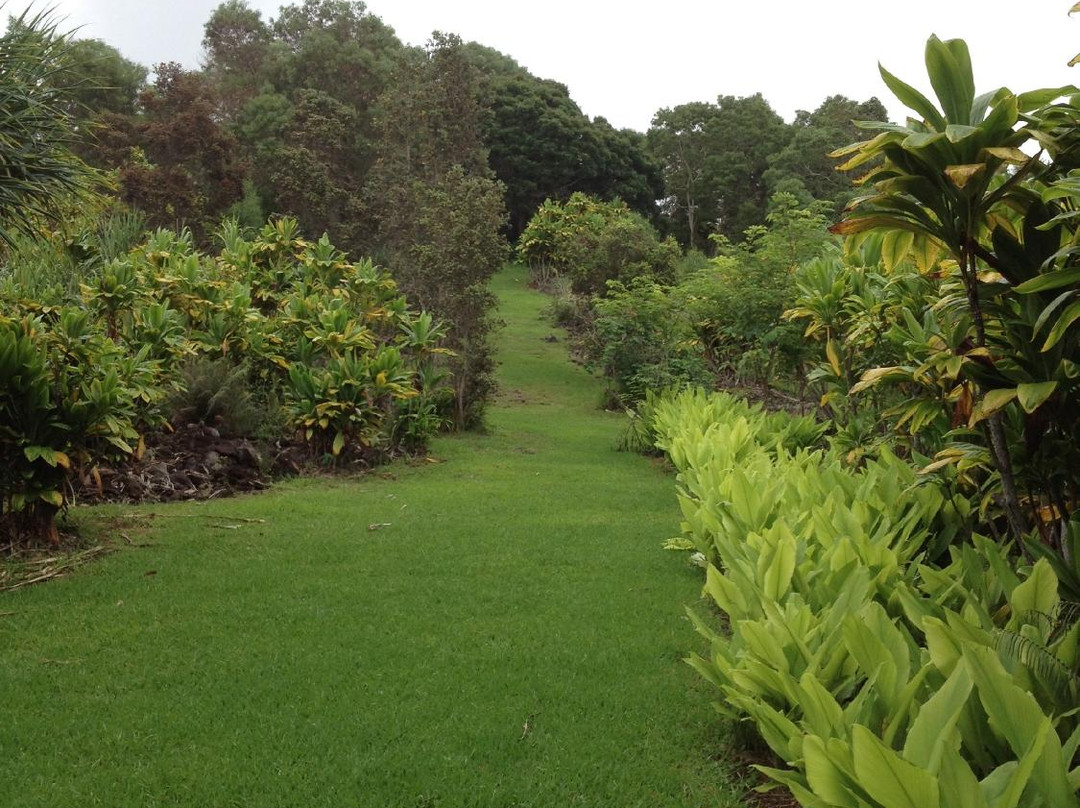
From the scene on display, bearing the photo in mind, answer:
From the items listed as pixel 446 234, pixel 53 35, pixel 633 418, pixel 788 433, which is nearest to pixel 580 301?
pixel 446 234

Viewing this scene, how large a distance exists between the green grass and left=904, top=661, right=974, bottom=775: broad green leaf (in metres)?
1.09

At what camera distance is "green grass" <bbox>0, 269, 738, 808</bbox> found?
2.78m

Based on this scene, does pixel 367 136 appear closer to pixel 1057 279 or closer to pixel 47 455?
pixel 47 455

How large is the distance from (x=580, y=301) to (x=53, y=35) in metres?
15.8

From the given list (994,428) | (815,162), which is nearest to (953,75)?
(994,428)

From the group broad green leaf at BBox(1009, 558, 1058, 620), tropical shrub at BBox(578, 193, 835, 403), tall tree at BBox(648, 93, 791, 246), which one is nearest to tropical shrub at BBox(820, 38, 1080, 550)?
broad green leaf at BBox(1009, 558, 1058, 620)

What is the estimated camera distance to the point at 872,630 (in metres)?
2.38

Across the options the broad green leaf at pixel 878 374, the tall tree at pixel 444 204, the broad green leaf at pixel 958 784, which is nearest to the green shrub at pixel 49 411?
the broad green leaf at pixel 878 374

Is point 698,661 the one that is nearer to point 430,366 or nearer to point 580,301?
point 430,366

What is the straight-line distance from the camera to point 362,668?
11.9ft

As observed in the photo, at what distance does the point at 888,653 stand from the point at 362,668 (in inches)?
86.0

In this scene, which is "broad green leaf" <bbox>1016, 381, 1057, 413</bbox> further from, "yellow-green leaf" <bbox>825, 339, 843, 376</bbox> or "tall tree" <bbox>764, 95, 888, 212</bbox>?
"tall tree" <bbox>764, 95, 888, 212</bbox>

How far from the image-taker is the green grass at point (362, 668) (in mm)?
2779

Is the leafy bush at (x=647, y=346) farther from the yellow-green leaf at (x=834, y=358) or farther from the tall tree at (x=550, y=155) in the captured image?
the tall tree at (x=550, y=155)
